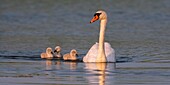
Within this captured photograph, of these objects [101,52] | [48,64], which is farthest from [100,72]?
[48,64]

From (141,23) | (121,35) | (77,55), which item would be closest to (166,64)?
(77,55)

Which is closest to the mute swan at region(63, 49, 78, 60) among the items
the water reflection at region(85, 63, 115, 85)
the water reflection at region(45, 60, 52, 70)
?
the water reflection at region(45, 60, 52, 70)

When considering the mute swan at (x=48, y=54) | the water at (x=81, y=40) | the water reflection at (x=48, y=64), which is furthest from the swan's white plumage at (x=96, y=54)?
the mute swan at (x=48, y=54)

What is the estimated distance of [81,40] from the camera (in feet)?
78.1

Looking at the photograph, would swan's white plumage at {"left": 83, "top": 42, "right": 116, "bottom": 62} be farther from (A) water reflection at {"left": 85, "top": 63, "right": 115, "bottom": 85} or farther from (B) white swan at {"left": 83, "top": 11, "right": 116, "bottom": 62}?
(A) water reflection at {"left": 85, "top": 63, "right": 115, "bottom": 85}

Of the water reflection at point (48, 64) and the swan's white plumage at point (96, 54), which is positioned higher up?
the swan's white plumage at point (96, 54)

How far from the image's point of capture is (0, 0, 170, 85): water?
1562 cm

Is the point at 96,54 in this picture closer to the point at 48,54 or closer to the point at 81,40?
the point at 48,54

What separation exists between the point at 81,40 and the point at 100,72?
725 cm

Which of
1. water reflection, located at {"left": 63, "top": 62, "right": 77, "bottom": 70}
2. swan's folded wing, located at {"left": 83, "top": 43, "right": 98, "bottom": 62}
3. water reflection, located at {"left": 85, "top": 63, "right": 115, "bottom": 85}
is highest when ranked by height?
swan's folded wing, located at {"left": 83, "top": 43, "right": 98, "bottom": 62}

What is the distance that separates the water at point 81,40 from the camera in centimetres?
1562

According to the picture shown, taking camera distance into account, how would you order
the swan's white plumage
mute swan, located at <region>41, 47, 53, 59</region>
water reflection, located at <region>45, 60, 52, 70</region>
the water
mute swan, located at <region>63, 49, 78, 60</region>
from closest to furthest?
the water
water reflection, located at <region>45, 60, 52, 70</region>
the swan's white plumage
mute swan, located at <region>63, 49, 78, 60</region>
mute swan, located at <region>41, 47, 53, 59</region>

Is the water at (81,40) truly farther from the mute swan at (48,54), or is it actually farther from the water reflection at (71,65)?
the mute swan at (48,54)

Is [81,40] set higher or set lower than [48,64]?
higher
